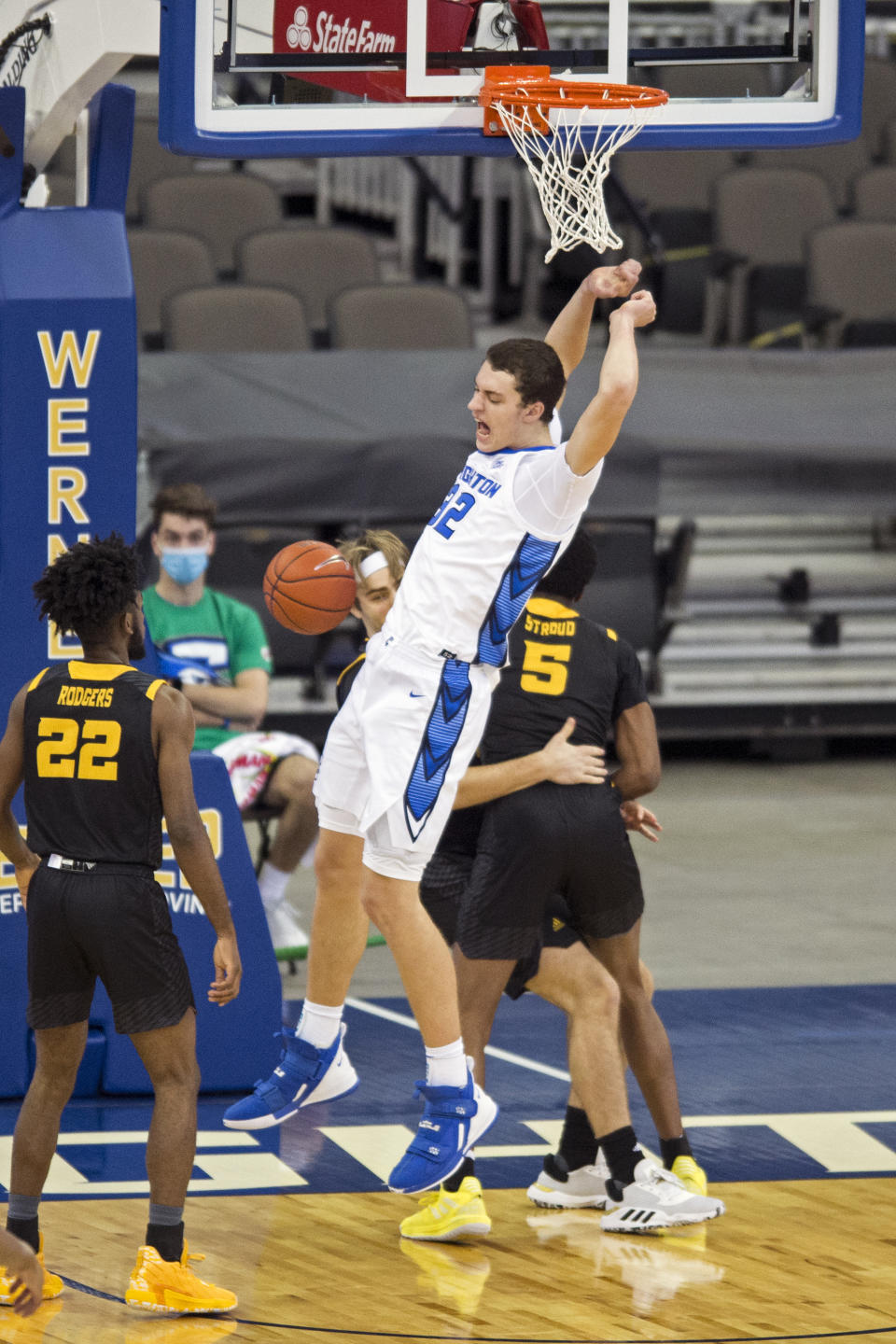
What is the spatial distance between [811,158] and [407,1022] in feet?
35.1

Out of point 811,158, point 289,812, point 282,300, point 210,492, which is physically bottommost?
point 289,812

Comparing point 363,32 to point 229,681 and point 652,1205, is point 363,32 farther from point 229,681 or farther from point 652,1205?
point 652,1205

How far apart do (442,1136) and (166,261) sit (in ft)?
30.9

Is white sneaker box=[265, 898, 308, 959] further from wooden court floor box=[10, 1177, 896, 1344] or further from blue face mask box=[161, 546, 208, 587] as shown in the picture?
wooden court floor box=[10, 1177, 896, 1344]

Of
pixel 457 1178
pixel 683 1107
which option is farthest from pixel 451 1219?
pixel 683 1107

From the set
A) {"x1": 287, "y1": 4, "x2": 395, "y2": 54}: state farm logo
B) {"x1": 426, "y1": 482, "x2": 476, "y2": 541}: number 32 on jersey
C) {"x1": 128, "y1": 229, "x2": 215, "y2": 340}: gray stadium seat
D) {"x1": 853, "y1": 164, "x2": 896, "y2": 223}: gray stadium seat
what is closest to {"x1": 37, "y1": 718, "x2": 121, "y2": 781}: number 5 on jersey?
{"x1": 426, "y1": 482, "x2": 476, "y2": 541}: number 32 on jersey

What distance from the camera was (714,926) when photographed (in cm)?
949

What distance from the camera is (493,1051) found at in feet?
24.4

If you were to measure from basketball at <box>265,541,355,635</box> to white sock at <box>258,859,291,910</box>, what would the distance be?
9.03ft

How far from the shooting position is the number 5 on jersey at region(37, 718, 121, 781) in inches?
194

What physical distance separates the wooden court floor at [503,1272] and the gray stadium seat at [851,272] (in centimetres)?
937

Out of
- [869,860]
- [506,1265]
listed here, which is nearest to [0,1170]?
[506,1265]

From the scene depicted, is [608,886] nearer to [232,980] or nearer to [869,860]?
[232,980]

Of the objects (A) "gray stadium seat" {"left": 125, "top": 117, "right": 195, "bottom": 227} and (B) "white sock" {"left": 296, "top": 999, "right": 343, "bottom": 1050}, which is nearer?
(B) "white sock" {"left": 296, "top": 999, "right": 343, "bottom": 1050}
